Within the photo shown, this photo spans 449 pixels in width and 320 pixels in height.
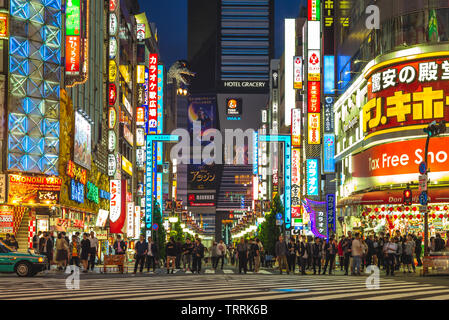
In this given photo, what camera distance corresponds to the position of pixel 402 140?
1772 inches

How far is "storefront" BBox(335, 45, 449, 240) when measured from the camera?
142 ft

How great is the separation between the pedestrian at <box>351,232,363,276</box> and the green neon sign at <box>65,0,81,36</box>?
24786mm

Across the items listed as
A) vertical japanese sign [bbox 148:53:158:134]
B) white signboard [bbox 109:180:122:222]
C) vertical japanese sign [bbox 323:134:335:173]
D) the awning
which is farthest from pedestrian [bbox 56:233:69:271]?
vertical japanese sign [bbox 148:53:158:134]

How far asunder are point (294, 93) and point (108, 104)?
34795 millimetres

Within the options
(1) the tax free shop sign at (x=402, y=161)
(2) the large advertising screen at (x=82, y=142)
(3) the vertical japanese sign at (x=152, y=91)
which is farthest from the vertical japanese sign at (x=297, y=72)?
(1) the tax free shop sign at (x=402, y=161)

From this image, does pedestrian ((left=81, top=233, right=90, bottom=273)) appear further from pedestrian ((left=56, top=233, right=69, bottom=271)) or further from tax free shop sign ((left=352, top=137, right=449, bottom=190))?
tax free shop sign ((left=352, top=137, right=449, bottom=190))

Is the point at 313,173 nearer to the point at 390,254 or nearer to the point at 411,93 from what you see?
the point at 411,93

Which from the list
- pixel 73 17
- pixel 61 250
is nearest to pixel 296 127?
pixel 73 17

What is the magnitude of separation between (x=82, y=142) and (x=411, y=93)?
24.3m

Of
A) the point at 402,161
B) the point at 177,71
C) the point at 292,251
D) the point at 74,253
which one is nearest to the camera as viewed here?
the point at 74,253

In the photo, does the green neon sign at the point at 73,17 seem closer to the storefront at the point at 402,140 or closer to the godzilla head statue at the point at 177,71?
the storefront at the point at 402,140

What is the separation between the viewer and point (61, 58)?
163 ft

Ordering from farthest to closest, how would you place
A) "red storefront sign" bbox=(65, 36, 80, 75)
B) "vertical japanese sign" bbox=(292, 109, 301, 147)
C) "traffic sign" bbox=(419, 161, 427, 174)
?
"vertical japanese sign" bbox=(292, 109, 301, 147)
"red storefront sign" bbox=(65, 36, 80, 75)
"traffic sign" bbox=(419, 161, 427, 174)

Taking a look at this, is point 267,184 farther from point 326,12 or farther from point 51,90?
point 51,90
